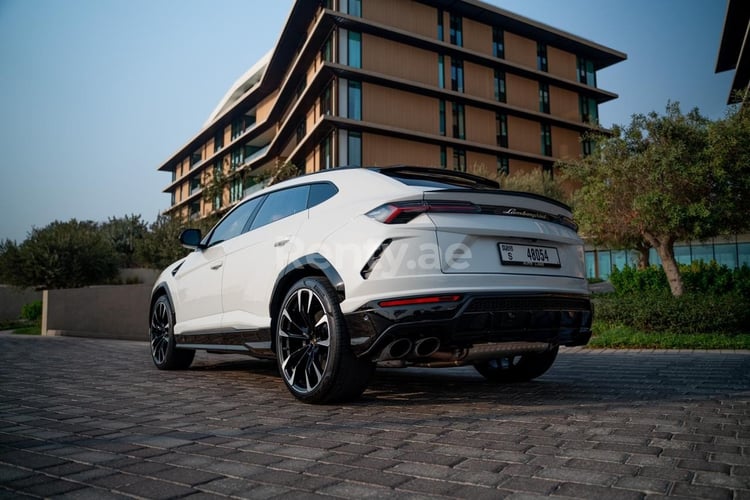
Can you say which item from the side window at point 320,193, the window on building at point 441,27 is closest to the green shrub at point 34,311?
the side window at point 320,193

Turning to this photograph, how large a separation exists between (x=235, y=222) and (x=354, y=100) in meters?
28.2

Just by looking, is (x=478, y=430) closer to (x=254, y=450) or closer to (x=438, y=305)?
(x=438, y=305)

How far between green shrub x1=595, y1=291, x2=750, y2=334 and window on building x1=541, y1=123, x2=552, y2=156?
3347 centimetres

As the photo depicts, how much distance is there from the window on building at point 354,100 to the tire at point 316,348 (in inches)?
1142

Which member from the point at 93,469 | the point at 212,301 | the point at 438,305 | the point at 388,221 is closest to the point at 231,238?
the point at 212,301

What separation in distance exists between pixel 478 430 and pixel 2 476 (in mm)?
2197

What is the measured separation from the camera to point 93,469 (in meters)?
2.29

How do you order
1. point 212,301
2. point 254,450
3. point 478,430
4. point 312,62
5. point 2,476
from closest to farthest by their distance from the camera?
point 2,476 < point 254,450 < point 478,430 < point 212,301 < point 312,62

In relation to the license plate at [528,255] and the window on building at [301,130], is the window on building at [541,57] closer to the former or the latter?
the window on building at [301,130]

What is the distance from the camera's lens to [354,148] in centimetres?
3200

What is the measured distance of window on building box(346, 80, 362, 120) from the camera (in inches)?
1255

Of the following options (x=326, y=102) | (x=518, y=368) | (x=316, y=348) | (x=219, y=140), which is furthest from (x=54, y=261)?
(x=219, y=140)

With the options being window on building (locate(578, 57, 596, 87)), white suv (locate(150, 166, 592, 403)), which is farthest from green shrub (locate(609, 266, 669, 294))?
window on building (locate(578, 57, 596, 87))

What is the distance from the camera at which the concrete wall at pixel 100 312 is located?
16.9 m
